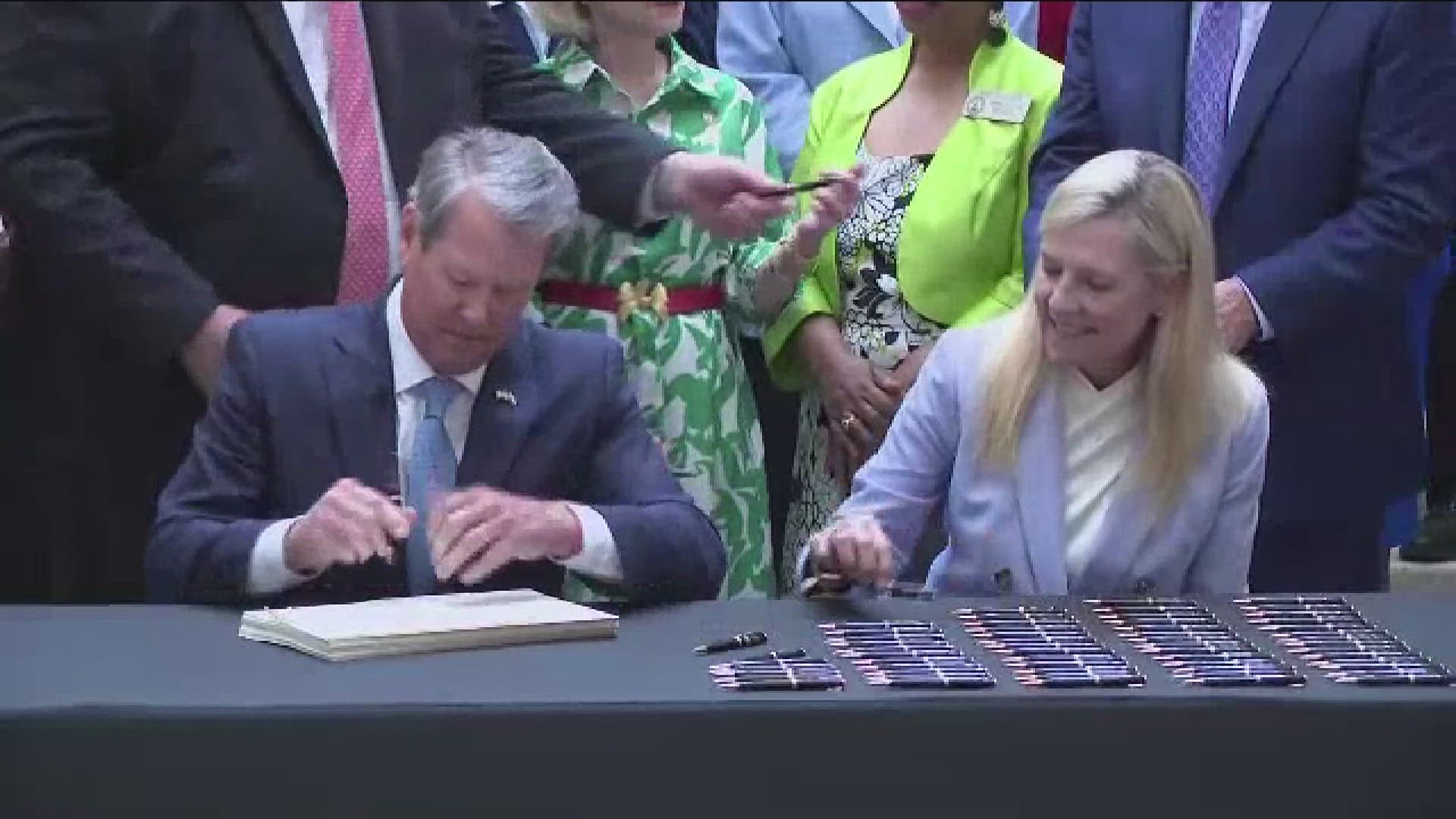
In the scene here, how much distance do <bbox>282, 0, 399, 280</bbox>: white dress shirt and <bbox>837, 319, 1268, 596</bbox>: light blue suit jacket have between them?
26.1 inches

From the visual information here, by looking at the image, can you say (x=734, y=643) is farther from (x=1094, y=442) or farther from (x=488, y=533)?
(x=1094, y=442)

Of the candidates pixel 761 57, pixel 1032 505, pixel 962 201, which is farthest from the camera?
pixel 761 57

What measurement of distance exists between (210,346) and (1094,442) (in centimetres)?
99

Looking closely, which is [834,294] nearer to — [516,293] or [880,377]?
[880,377]

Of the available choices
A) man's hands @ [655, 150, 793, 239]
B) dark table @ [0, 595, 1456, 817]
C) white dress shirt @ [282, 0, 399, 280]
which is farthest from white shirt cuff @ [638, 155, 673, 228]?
dark table @ [0, 595, 1456, 817]

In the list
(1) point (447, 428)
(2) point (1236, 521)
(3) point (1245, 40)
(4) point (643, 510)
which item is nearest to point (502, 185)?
(1) point (447, 428)

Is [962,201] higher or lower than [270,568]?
higher

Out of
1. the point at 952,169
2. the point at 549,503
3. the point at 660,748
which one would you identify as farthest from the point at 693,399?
the point at 660,748

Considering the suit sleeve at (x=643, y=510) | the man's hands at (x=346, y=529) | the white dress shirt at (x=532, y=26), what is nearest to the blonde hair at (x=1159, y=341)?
the suit sleeve at (x=643, y=510)

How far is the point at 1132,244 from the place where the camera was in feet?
7.13

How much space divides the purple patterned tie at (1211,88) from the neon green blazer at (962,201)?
7.0 inches

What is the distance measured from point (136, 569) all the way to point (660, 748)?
103 cm

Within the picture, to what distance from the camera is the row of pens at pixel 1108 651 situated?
1.68m

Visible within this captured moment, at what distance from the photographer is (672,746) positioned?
160 cm
